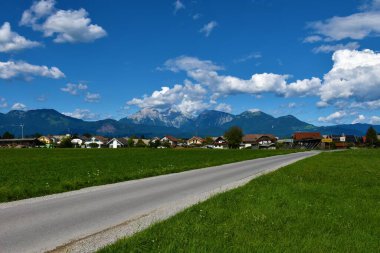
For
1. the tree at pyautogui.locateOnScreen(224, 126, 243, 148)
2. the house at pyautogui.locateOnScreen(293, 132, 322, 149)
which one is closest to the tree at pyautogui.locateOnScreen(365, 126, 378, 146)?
the house at pyautogui.locateOnScreen(293, 132, 322, 149)

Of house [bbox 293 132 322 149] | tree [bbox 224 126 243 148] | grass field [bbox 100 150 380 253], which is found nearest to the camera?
grass field [bbox 100 150 380 253]

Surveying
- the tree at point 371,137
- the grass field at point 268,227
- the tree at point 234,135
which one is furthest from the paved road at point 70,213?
the tree at point 371,137

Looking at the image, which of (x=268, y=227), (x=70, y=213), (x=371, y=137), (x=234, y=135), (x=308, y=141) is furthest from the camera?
(x=371, y=137)

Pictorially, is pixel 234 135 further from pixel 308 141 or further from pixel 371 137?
pixel 371 137

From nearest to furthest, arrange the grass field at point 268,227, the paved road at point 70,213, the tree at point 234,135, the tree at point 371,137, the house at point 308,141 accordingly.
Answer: the grass field at point 268,227 < the paved road at point 70,213 < the house at point 308,141 < the tree at point 234,135 < the tree at point 371,137

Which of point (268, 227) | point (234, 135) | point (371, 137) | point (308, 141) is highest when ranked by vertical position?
point (234, 135)

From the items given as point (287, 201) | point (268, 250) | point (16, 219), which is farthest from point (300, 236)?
point (16, 219)

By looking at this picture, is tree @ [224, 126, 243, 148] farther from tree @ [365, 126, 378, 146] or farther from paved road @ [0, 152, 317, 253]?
paved road @ [0, 152, 317, 253]

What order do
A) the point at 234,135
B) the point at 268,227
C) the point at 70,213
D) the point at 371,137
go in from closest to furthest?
the point at 268,227, the point at 70,213, the point at 234,135, the point at 371,137

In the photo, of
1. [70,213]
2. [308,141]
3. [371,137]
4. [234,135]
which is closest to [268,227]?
[70,213]

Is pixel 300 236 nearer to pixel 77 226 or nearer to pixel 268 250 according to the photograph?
pixel 268 250

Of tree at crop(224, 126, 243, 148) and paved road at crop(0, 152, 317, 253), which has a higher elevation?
tree at crop(224, 126, 243, 148)

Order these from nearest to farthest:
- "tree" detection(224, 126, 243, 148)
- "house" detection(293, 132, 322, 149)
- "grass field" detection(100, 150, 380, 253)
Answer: "grass field" detection(100, 150, 380, 253) < "house" detection(293, 132, 322, 149) < "tree" detection(224, 126, 243, 148)

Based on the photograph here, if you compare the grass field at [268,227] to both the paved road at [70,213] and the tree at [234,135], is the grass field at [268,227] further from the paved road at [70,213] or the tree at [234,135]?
the tree at [234,135]
